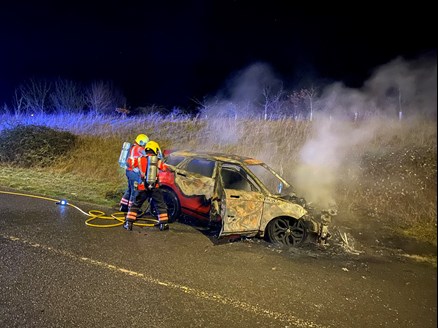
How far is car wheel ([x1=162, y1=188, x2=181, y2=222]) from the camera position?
21.7 feet

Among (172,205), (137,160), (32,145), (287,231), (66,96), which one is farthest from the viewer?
(66,96)

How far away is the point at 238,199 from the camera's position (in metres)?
5.46

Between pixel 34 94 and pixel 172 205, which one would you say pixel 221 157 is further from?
pixel 34 94

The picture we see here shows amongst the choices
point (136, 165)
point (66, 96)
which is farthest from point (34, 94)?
point (136, 165)

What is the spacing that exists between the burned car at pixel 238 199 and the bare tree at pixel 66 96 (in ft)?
91.2

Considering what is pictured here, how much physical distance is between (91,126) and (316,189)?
1346 cm

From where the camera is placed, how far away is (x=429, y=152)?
1115 millimetres

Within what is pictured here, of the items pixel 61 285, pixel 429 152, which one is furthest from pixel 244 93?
pixel 429 152

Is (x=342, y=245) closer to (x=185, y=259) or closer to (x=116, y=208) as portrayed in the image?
(x=185, y=259)

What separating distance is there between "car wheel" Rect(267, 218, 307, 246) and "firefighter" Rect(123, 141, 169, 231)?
6.27 feet

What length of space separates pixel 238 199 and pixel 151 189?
1693mm

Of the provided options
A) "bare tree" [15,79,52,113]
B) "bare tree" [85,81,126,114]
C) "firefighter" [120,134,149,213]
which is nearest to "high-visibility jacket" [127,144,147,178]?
"firefighter" [120,134,149,213]

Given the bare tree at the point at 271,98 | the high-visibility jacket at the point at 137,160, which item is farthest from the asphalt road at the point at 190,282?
the bare tree at the point at 271,98

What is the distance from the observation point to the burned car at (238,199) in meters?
5.46
